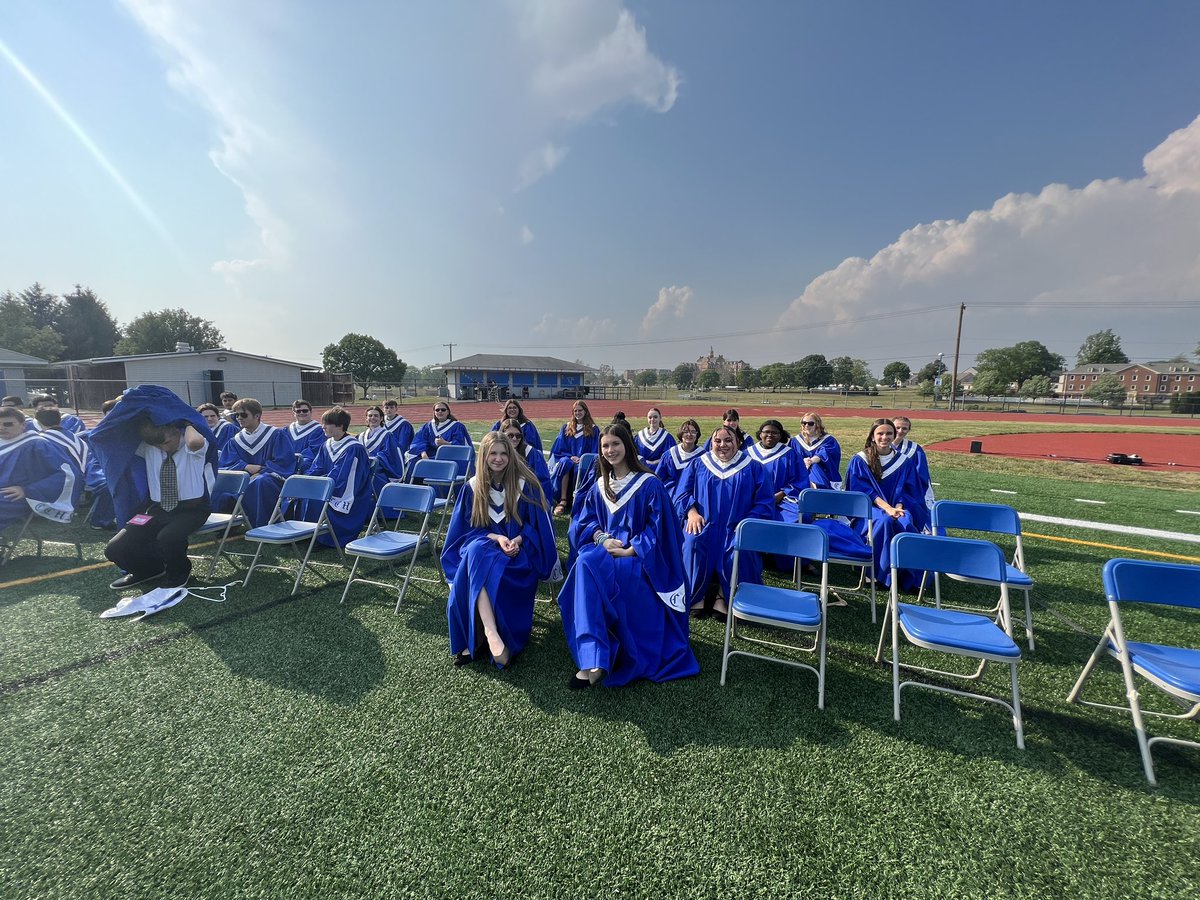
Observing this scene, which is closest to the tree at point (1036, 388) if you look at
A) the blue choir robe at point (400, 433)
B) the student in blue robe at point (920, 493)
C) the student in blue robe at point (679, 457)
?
the student in blue robe at point (920, 493)

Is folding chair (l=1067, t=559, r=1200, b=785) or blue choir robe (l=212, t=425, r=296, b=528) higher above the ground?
blue choir robe (l=212, t=425, r=296, b=528)

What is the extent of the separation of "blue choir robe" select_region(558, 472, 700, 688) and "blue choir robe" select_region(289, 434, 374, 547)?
3892 millimetres

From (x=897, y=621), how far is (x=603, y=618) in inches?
76.9

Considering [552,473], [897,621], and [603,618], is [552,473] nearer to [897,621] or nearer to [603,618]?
[603,618]

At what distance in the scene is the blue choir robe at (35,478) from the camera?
17.5ft

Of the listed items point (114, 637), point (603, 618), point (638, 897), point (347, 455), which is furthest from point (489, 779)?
point (347, 455)

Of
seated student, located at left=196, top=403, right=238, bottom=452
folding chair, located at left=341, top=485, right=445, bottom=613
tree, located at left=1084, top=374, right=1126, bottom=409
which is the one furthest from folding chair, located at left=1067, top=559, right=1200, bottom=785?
tree, located at left=1084, top=374, right=1126, bottom=409

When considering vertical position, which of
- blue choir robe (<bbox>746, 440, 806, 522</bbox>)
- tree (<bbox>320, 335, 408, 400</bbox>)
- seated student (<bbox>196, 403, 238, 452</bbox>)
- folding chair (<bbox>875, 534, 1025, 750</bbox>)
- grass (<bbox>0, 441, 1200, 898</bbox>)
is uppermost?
tree (<bbox>320, 335, 408, 400</bbox>)

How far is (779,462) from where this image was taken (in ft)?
18.7

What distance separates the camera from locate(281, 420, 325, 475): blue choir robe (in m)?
6.66

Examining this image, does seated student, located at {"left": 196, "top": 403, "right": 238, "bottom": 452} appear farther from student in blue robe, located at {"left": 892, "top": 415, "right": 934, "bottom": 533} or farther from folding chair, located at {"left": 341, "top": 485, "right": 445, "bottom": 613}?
student in blue robe, located at {"left": 892, "top": 415, "right": 934, "bottom": 533}

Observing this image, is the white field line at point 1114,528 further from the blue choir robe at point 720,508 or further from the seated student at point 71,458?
→ the seated student at point 71,458

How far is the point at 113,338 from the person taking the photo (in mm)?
49094

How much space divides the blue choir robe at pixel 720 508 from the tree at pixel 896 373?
114681mm
